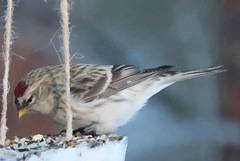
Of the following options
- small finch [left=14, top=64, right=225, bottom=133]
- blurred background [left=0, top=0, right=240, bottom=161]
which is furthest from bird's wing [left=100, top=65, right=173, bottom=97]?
blurred background [left=0, top=0, right=240, bottom=161]

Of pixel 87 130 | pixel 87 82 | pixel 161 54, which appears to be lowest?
pixel 87 130

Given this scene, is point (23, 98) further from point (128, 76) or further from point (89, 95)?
point (128, 76)

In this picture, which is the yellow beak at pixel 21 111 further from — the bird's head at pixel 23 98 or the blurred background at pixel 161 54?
the blurred background at pixel 161 54

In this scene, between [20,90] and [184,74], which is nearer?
[20,90]

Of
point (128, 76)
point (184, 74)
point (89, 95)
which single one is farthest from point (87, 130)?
point (184, 74)

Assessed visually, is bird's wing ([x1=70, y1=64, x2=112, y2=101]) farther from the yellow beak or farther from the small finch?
the yellow beak
